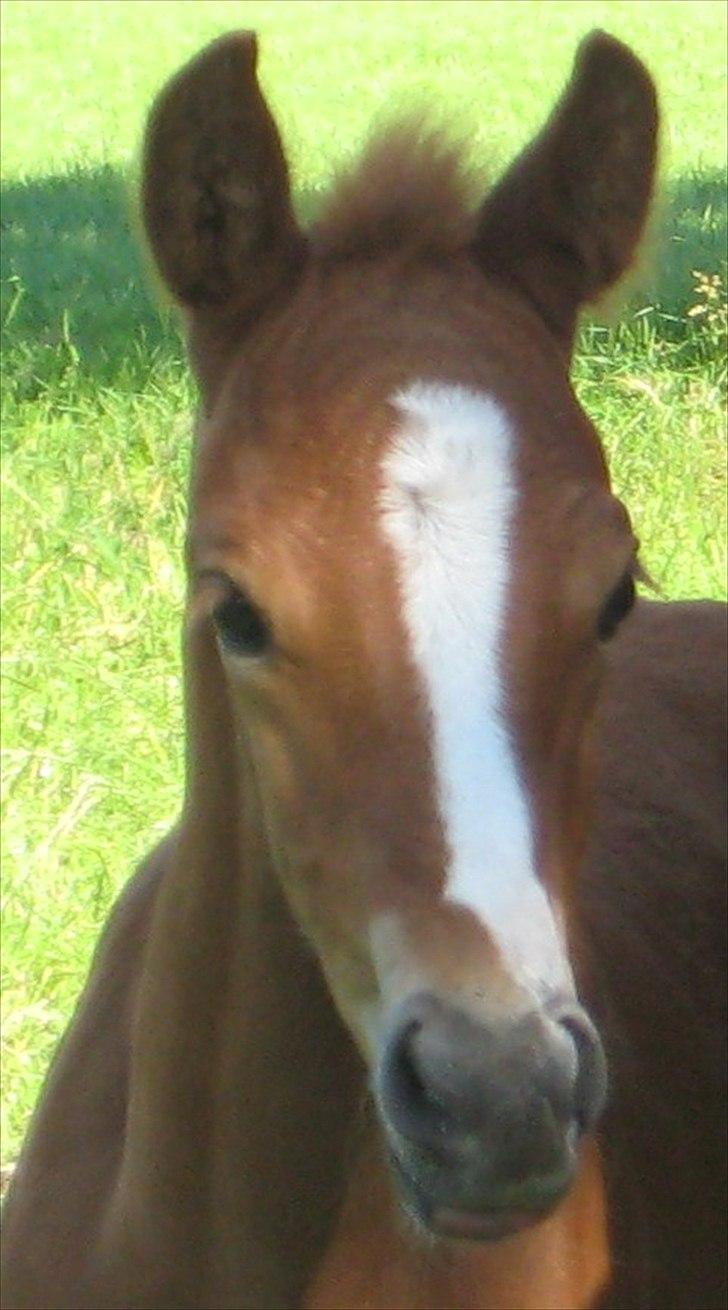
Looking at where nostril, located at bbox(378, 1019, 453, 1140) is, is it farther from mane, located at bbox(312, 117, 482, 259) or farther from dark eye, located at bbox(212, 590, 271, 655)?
mane, located at bbox(312, 117, 482, 259)

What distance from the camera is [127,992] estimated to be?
301cm

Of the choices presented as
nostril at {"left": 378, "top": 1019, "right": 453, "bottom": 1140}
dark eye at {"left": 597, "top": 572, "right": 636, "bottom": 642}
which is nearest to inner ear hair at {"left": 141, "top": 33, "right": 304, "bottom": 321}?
dark eye at {"left": 597, "top": 572, "right": 636, "bottom": 642}

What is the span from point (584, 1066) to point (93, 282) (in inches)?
315

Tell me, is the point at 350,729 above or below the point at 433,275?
below

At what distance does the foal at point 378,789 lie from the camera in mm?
2086

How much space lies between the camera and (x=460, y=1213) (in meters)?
2.11

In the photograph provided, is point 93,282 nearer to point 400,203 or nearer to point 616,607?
point 400,203

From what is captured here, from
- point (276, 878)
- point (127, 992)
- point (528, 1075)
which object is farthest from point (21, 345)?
point (528, 1075)

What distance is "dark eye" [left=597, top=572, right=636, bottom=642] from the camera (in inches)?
90.4

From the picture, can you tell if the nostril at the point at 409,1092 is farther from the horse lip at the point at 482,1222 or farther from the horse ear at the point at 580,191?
the horse ear at the point at 580,191

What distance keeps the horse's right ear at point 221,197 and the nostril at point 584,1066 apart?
3.02 ft

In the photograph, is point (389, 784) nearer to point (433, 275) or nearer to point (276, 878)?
point (276, 878)

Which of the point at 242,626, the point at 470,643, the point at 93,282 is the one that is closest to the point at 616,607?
the point at 470,643

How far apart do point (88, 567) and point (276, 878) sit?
3729mm
